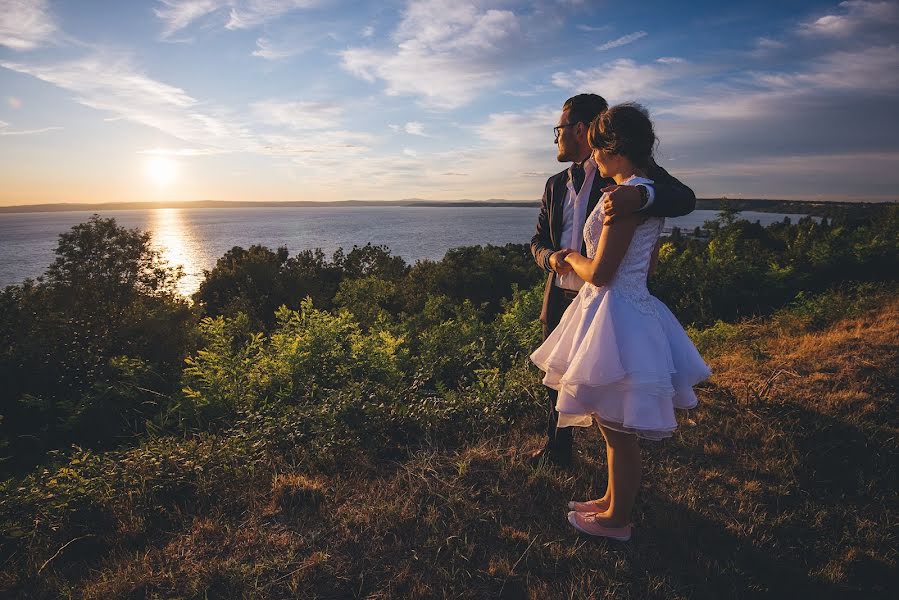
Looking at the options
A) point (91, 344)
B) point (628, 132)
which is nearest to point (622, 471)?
point (628, 132)

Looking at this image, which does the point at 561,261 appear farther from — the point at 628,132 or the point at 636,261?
the point at 628,132

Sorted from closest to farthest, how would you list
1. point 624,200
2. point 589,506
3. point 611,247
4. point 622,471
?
point 624,200 → point 611,247 → point 622,471 → point 589,506

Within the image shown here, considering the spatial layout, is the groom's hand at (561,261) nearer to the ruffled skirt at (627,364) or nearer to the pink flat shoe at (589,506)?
the ruffled skirt at (627,364)

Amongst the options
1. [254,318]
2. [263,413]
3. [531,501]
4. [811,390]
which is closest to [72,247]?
[254,318]

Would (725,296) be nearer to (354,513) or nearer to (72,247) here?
(354,513)

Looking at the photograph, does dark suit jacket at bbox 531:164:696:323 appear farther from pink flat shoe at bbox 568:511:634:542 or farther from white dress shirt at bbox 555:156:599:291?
pink flat shoe at bbox 568:511:634:542

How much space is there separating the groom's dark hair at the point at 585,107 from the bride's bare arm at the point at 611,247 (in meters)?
0.99

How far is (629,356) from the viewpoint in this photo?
2238 mm

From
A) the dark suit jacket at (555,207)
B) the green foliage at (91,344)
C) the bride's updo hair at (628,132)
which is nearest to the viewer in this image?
the bride's updo hair at (628,132)

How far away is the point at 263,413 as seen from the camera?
15.8ft

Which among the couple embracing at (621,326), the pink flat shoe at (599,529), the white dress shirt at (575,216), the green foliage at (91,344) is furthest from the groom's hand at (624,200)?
the green foliage at (91,344)

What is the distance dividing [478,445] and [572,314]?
174 centimetres

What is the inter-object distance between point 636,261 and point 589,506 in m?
1.72

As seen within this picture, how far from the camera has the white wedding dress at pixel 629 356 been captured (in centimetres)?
220
